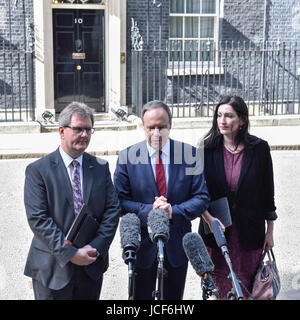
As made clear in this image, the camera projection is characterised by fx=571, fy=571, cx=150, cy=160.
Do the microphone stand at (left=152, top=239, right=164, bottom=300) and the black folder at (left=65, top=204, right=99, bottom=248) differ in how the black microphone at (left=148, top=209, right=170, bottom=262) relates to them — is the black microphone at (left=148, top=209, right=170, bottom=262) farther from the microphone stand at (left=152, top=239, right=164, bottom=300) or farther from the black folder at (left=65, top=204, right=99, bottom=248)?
the black folder at (left=65, top=204, right=99, bottom=248)

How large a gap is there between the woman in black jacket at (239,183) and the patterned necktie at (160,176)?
1.39 feet

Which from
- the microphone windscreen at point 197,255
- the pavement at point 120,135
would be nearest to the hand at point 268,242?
the microphone windscreen at point 197,255

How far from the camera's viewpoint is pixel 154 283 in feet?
12.4

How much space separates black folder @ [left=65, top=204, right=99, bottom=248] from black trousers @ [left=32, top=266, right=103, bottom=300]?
0.18m

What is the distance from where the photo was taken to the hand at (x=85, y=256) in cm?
334

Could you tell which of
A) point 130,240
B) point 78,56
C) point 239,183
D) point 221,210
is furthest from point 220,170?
point 78,56

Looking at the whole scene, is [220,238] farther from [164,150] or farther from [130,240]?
[164,150]

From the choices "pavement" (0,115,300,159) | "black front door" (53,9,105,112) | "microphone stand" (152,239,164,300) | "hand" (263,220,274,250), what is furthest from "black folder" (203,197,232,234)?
"black front door" (53,9,105,112)

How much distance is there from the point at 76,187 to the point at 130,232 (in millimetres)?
691

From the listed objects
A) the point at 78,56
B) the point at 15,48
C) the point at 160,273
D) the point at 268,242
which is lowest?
the point at 268,242

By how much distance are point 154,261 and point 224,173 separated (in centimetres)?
85

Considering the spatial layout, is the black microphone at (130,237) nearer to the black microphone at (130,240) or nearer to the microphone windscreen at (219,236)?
the black microphone at (130,240)

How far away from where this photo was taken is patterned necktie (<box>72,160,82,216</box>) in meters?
3.45
